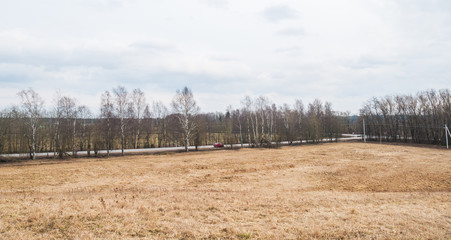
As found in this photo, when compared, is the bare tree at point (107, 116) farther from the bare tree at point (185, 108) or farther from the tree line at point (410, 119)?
the tree line at point (410, 119)

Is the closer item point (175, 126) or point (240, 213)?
point (240, 213)

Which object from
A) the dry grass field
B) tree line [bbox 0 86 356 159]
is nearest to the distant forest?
tree line [bbox 0 86 356 159]

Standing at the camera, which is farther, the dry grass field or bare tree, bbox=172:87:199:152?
bare tree, bbox=172:87:199:152

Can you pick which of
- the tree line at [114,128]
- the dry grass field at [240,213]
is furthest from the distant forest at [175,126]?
the dry grass field at [240,213]

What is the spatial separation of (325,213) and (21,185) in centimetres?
2072

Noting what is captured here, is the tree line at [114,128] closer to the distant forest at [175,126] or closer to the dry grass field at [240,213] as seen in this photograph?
the distant forest at [175,126]

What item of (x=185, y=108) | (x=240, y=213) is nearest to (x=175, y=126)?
(x=185, y=108)

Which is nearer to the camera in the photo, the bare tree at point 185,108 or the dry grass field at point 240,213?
the dry grass field at point 240,213

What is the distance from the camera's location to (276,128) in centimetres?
6444

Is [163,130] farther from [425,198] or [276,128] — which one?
[425,198]

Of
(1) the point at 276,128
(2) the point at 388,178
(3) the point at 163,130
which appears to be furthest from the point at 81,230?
(1) the point at 276,128

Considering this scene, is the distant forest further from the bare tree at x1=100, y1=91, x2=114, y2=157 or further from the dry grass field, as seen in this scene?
the dry grass field

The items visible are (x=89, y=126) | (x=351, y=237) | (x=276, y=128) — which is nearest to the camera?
(x=351, y=237)

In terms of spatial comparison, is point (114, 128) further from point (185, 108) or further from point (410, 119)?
point (410, 119)
